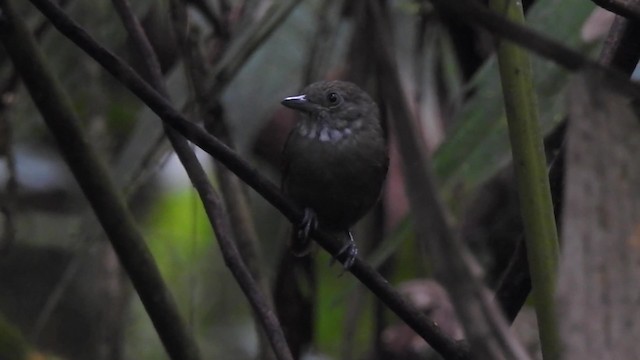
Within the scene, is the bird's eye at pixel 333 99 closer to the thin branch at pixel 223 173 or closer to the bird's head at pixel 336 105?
the bird's head at pixel 336 105

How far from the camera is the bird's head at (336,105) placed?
10.2 ft

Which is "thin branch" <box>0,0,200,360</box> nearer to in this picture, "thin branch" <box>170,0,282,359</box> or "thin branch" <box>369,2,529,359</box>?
"thin branch" <box>170,0,282,359</box>

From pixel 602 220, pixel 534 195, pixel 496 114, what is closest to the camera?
pixel 602 220

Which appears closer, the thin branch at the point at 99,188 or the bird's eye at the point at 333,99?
the thin branch at the point at 99,188

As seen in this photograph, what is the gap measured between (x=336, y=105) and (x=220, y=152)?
1.48m

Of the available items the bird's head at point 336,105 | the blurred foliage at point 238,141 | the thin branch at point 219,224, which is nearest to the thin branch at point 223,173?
the blurred foliage at point 238,141

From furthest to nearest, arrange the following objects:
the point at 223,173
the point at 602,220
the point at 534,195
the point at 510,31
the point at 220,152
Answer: the point at 223,173 < the point at 220,152 < the point at 534,195 < the point at 602,220 < the point at 510,31

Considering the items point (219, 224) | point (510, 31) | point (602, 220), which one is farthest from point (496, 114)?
point (510, 31)

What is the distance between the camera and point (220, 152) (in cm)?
169

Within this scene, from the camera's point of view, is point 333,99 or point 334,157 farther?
point 333,99

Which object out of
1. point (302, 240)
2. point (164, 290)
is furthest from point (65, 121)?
point (302, 240)

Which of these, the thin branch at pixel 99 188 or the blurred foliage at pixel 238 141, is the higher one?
the thin branch at pixel 99 188

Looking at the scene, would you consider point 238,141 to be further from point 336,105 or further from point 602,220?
point 602,220

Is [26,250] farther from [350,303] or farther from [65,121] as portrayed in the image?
[65,121]
